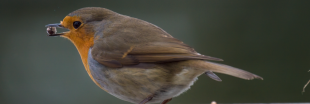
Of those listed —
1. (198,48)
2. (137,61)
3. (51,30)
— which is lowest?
(198,48)

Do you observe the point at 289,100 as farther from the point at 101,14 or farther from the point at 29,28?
the point at 29,28

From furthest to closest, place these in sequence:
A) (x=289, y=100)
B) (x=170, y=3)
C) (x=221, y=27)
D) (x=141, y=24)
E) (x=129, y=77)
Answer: (x=170, y=3) → (x=221, y=27) → (x=289, y=100) → (x=141, y=24) → (x=129, y=77)

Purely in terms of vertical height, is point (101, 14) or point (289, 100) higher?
point (101, 14)

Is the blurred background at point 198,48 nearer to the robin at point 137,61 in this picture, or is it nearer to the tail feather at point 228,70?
the robin at point 137,61

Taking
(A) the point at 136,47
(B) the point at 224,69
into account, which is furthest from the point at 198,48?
(B) the point at 224,69

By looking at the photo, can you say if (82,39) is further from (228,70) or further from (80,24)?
(228,70)

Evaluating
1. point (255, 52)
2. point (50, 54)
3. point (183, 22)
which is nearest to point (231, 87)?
point (255, 52)

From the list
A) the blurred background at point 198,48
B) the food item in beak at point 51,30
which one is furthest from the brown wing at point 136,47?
the blurred background at point 198,48
